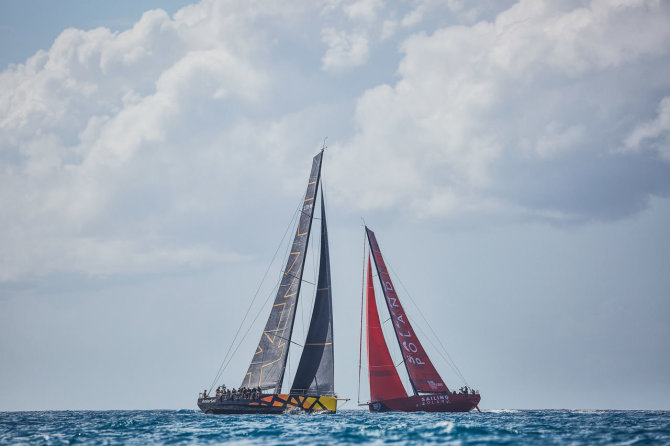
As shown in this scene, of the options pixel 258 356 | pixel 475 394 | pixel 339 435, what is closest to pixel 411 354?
pixel 475 394

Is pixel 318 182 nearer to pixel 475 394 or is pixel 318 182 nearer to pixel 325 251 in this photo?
pixel 325 251

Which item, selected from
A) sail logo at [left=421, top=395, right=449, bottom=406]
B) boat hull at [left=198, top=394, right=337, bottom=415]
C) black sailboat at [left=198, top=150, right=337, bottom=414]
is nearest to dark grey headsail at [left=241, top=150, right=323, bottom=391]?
black sailboat at [left=198, top=150, right=337, bottom=414]

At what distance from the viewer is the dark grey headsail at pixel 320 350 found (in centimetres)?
4466

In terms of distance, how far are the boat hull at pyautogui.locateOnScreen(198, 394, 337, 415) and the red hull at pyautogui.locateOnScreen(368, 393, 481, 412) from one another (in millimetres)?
8019

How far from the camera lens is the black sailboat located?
41.2 m

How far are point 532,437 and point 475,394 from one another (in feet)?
92.7

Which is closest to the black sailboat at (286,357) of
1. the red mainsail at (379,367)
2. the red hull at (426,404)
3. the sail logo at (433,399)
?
the red mainsail at (379,367)

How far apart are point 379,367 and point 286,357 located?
8.65 meters

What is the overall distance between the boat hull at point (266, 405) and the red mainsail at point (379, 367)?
797cm

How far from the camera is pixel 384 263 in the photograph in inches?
2184

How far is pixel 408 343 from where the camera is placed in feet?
174

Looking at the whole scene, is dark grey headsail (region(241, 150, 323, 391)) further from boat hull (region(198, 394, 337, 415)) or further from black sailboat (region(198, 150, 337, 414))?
boat hull (region(198, 394, 337, 415))

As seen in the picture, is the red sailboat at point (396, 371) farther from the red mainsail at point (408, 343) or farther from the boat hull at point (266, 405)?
the boat hull at point (266, 405)

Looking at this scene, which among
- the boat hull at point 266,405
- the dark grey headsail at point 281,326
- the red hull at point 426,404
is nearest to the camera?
the boat hull at point 266,405
